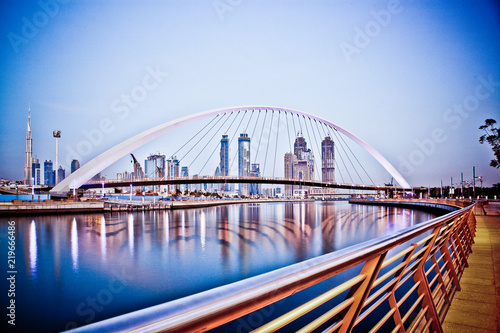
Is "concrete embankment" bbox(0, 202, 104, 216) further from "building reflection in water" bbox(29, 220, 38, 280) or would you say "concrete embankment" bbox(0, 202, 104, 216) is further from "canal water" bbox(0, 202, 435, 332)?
"building reflection in water" bbox(29, 220, 38, 280)

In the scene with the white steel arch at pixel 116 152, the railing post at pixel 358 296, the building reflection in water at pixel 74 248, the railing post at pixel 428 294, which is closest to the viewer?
the railing post at pixel 358 296

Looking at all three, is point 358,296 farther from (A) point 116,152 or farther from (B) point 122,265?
(A) point 116,152

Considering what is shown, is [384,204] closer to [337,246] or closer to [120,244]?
[337,246]

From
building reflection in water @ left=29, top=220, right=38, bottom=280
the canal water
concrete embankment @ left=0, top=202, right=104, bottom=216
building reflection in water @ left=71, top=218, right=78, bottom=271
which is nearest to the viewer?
the canal water

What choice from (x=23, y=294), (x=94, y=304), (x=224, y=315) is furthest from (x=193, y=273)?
(x=224, y=315)

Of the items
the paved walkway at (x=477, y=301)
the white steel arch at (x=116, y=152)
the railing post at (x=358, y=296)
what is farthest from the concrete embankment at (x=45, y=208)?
the railing post at (x=358, y=296)

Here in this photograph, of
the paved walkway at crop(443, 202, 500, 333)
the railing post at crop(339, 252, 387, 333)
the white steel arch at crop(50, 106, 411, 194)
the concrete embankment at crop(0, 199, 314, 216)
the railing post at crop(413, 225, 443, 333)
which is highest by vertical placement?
the white steel arch at crop(50, 106, 411, 194)

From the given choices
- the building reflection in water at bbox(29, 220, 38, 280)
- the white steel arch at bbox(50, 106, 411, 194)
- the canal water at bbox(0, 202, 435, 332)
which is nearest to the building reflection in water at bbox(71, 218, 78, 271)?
the canal water at bbox(0, 202, 435, 332)

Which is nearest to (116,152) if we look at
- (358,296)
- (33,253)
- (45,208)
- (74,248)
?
(45,208)

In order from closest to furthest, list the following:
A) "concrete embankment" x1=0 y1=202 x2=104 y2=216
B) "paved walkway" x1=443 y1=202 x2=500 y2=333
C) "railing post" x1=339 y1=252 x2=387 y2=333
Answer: "railing post" x1=339 y1=252 x2=387 y2=333 → "paved walkway" x1=443 y1=202 x2=500 y2=333 → "concrete embankment" x1=0 y1=202 x2=104 y2=216

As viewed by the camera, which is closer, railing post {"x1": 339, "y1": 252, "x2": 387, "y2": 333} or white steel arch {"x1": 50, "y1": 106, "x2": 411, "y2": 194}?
railing post {"x1": 339, "y1": 252, "x2": 387, "y2": 333}

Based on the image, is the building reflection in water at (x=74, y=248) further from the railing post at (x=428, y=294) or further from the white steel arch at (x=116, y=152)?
the white steel arch at (x=116, y=152)
